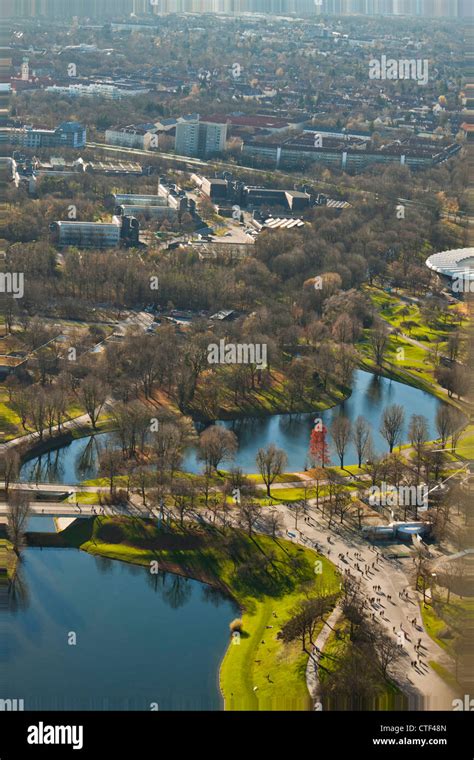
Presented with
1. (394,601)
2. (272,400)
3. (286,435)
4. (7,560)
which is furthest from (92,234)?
(394,601)

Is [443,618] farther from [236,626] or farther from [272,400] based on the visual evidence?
[272,400]

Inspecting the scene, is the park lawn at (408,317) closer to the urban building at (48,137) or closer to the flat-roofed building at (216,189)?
the flat-roofed building at (216,189)

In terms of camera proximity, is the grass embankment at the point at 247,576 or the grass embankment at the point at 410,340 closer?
the grass embankment at the point at 247,576

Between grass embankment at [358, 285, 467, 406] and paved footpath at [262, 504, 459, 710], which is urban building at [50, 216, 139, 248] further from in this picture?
paved footpath at [262, 504, 459, 710]

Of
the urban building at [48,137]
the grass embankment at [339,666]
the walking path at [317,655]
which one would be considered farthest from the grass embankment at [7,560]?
the urban building at [48,137]

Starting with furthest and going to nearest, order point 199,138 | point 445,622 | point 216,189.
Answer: point 199,138
point 216,189
point 445,622
